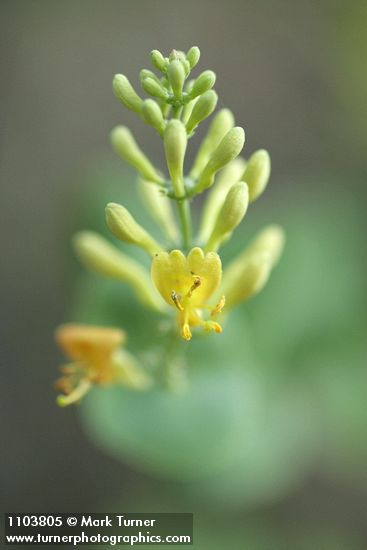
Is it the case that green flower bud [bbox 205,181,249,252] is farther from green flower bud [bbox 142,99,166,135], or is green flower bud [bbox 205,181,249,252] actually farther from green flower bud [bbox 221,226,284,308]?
green flower bud [bbox 142,99,166,135]

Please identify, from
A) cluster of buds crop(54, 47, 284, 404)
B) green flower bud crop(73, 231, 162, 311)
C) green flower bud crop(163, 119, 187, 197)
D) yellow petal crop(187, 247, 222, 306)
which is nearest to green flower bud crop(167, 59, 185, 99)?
cluster of buds crop(54, 47, 284, 404)

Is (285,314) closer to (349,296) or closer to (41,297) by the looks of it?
(349,296)

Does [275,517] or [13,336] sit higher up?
[13,336]

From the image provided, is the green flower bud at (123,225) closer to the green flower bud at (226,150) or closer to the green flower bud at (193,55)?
the green flower bud at (226,150)

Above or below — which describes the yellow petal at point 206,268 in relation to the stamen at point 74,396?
above

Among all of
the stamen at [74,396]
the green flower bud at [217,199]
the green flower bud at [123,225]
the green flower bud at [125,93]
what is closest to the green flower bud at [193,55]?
the green flower bud at [125,93]

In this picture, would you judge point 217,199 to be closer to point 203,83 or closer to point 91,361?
point 203,83

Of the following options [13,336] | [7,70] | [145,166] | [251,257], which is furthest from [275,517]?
[7,70]
